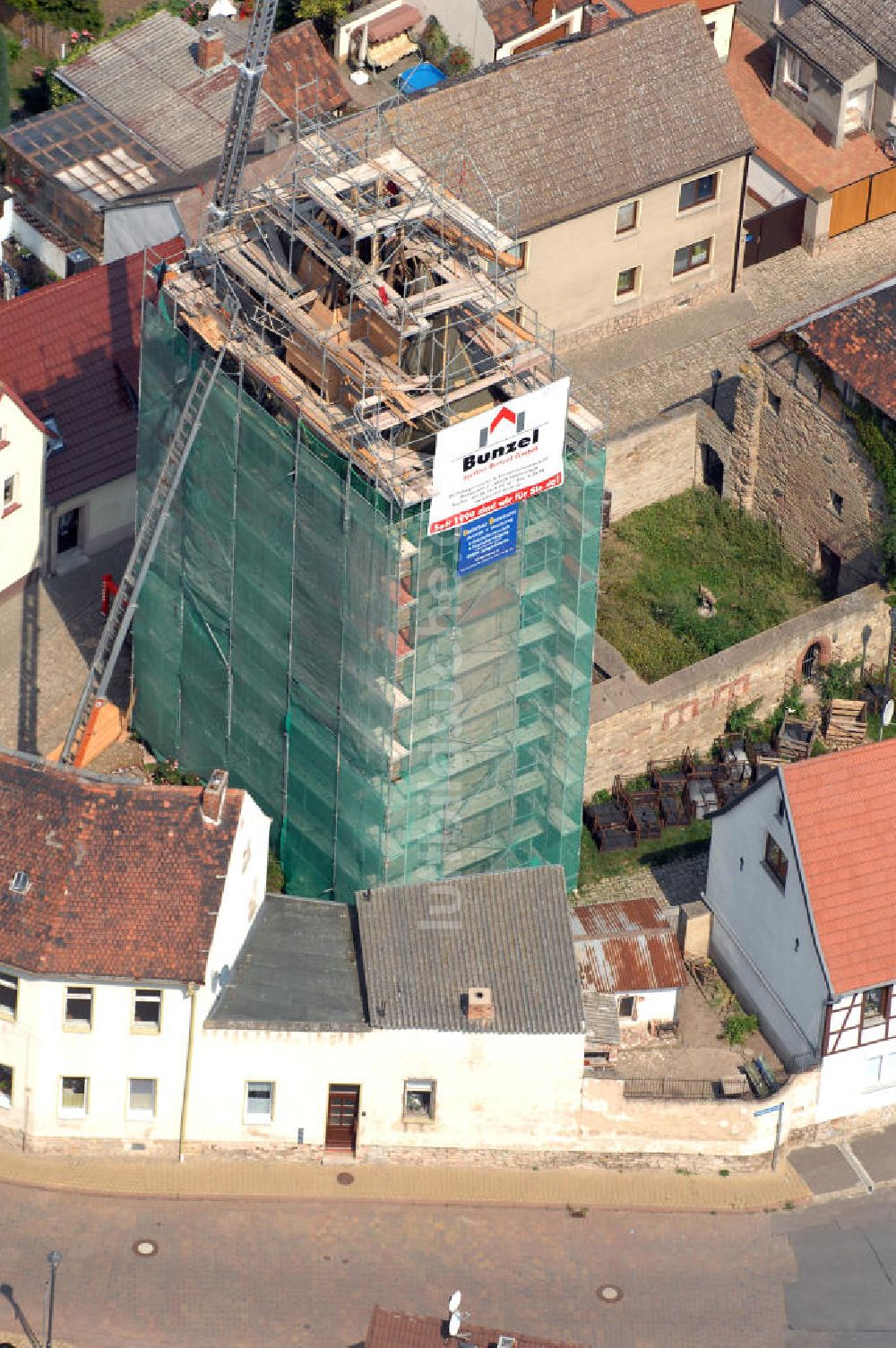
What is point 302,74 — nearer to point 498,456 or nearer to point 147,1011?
point 498,456

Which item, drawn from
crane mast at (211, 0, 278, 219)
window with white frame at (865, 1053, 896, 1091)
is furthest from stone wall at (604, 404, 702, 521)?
window with white frame at (865, 1053, 896, 1091)

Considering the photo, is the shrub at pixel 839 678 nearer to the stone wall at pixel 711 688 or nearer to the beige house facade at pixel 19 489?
the stone wall at pixel 711 688

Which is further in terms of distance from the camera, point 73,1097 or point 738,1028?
point 738,1028

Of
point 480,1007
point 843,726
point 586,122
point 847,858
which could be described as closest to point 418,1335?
point 480,1007

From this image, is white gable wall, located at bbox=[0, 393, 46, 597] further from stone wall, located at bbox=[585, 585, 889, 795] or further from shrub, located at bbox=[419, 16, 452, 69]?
shrub, located at bbox=[419, 16, 452, 69]

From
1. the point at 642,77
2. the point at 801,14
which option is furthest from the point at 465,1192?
the point at 801,14
